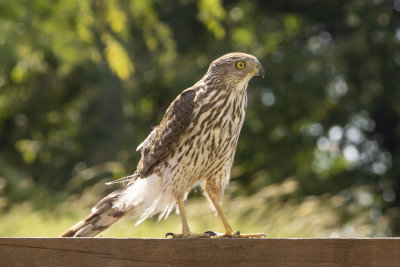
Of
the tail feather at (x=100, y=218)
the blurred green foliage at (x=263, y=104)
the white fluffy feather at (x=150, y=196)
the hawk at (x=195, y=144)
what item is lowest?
the tail feather at (x=100, y=218)

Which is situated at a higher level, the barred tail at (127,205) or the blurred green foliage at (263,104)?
the blurred green foliage at (263,104)

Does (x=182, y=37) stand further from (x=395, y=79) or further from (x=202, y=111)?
(x=202, y=111)

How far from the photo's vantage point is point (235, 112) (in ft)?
14.3

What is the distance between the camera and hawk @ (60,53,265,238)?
4297 mm

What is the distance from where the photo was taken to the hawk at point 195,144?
4.30 m

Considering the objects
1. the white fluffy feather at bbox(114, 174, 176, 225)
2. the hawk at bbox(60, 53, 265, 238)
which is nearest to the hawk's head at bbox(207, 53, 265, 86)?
the hawk at bbox(60, 53, 265, 238)

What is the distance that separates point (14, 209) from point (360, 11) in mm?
8207

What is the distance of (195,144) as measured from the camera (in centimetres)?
430

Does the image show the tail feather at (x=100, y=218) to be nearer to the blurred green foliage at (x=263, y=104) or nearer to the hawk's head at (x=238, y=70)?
the hawk's head at (x=238, y=70)

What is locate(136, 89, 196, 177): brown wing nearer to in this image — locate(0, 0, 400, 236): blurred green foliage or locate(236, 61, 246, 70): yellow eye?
locate(236, 61, 246, 70): yellow eye

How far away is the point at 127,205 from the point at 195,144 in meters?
0.50
